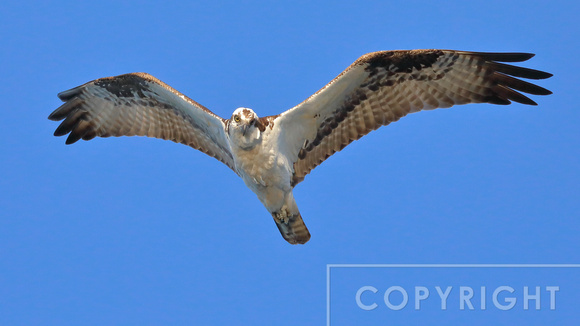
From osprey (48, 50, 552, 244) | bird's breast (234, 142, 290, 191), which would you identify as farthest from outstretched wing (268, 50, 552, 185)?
bird's breast (234, 142, 290, 191)

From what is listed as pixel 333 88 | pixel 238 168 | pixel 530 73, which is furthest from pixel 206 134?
pixel 530 73

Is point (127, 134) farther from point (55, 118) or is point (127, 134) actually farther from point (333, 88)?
→ point (333, 88)

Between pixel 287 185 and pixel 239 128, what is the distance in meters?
1.47

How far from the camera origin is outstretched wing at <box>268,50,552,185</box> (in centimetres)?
1232

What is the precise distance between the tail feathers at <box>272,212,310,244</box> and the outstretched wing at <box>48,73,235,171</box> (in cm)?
129

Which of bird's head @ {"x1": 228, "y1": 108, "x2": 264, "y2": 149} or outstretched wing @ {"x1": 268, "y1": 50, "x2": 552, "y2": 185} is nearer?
bird's head @ {"x1": 228, "y1": 108, "x2": 264, "y2": 149}

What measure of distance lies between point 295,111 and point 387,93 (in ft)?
4.85

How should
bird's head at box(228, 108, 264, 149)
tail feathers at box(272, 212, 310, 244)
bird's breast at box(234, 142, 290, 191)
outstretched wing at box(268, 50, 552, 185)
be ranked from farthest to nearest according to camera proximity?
tail feathers at box(272, 212, 310, 244) < bird's breast at box(234, 142, 290, 191) < outstretched wing at box(268, 50, 552, 185) < bird's head at box(228, 108, 264, 149)

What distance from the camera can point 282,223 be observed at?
44.2 feet

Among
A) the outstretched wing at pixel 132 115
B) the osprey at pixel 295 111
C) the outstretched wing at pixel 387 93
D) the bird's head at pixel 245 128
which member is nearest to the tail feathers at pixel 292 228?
the osprey at pixel 295 111

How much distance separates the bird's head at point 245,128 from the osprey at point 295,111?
15mm

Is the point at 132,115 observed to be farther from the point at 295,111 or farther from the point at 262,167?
the point at 295,111

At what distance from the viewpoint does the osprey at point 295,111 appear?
12.4 m

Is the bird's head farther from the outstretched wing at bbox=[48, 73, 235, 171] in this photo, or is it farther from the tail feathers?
the tail feathers
